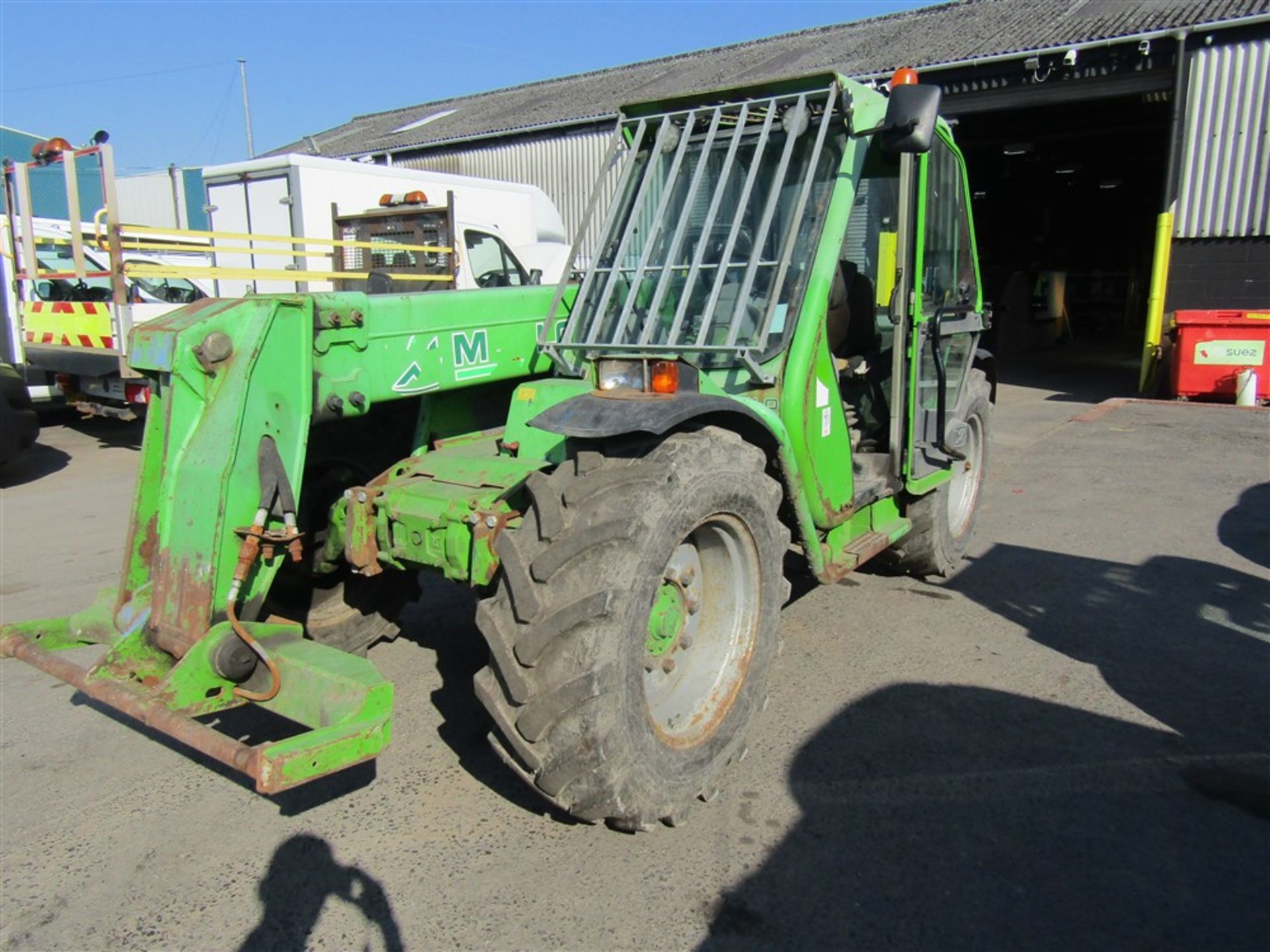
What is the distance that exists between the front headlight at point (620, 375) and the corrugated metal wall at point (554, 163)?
13.0 metres

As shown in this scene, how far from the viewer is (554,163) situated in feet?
58.1

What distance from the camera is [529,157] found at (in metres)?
18.0

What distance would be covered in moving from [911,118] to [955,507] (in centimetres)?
305

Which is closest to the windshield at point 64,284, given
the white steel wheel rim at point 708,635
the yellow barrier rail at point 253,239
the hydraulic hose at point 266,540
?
the yellow barrier rail at point 253,239

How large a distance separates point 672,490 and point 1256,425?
9.90 m

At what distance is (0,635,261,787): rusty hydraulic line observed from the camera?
2500mm

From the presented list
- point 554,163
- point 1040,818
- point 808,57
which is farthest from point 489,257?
point 808,57

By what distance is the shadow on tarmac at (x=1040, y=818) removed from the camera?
262 cm

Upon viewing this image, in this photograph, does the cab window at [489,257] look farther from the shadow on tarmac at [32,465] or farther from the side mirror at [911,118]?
the side mirror at [911,118]

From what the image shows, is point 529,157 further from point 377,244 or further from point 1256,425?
point 1256,425

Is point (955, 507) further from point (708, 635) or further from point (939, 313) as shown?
point (708, 635)

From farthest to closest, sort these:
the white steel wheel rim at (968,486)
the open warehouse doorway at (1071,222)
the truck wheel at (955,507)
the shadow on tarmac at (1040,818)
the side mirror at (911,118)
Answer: the open warehouse doorway at (1071,222) < the white steel wheel rim at (968,486) < the truck wheel at (955,507) < the side mirror at (911,118) < the shadow on tarmac at (1040,818)

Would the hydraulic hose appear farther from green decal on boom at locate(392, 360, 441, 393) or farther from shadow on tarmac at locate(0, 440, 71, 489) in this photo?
shadow on tarmac at locate(0, 440, 71, 489)

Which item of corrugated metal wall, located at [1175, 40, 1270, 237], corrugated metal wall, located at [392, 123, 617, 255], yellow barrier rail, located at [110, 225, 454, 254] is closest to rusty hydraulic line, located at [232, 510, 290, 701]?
yellow barrier rail, located at [110, 225, 454, 254]
